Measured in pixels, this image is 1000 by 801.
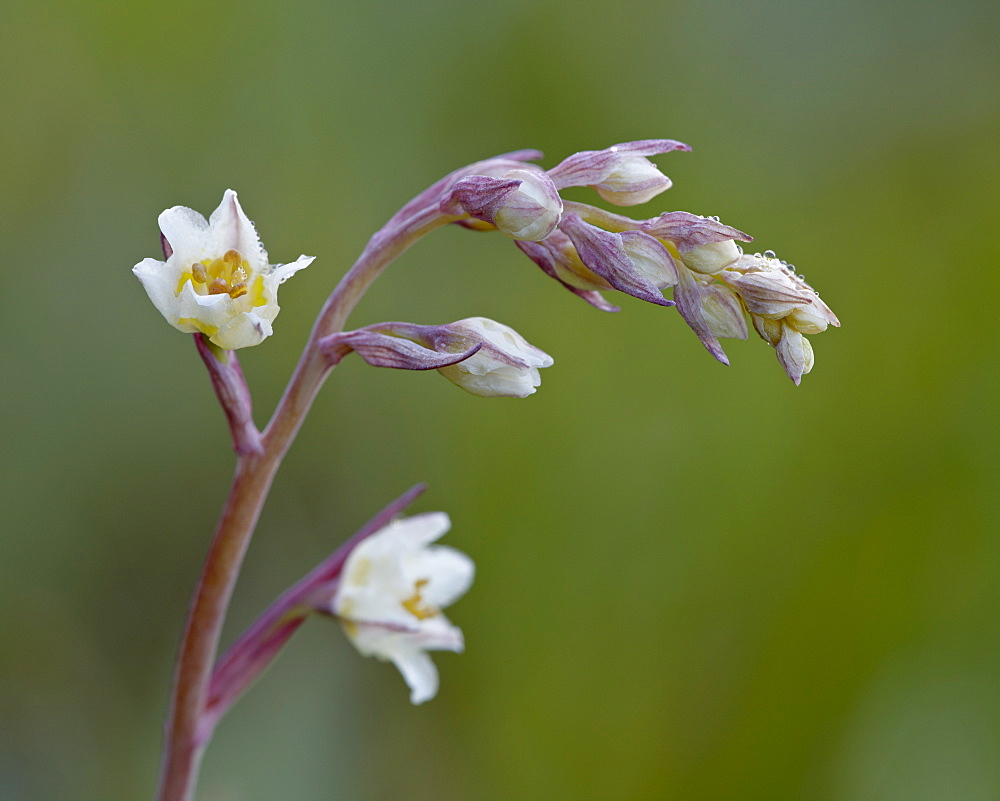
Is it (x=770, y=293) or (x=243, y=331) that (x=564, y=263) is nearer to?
(x=770, y=293)

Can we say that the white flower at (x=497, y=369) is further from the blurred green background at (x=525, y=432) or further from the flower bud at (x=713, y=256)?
A: the blurred green background at (x=525, y=432)

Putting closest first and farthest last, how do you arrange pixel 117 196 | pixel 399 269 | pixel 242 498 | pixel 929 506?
1. pixel 242 498
2. pixel 929 506
3. pixel 117 196
4. pixel 399 269

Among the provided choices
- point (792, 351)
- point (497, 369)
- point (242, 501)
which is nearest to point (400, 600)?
point (242, 501)

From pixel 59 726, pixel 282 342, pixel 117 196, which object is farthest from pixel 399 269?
pixel 59 726

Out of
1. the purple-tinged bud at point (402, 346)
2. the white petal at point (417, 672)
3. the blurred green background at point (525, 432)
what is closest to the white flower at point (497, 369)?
the purple-tinged bud at point (402, 346)

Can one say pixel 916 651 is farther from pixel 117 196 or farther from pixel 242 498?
pixel 117 196

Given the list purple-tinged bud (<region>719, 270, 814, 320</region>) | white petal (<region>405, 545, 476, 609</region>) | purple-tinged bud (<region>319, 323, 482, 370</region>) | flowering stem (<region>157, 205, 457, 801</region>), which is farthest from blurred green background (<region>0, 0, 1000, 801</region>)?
purple-tinged bud (<region>719, 270, 814, 320</region>)

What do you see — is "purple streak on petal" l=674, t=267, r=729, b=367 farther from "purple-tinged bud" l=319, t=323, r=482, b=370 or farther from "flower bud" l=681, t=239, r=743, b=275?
"purple-tinged bud" l=319, t=323, r=482, b=370
